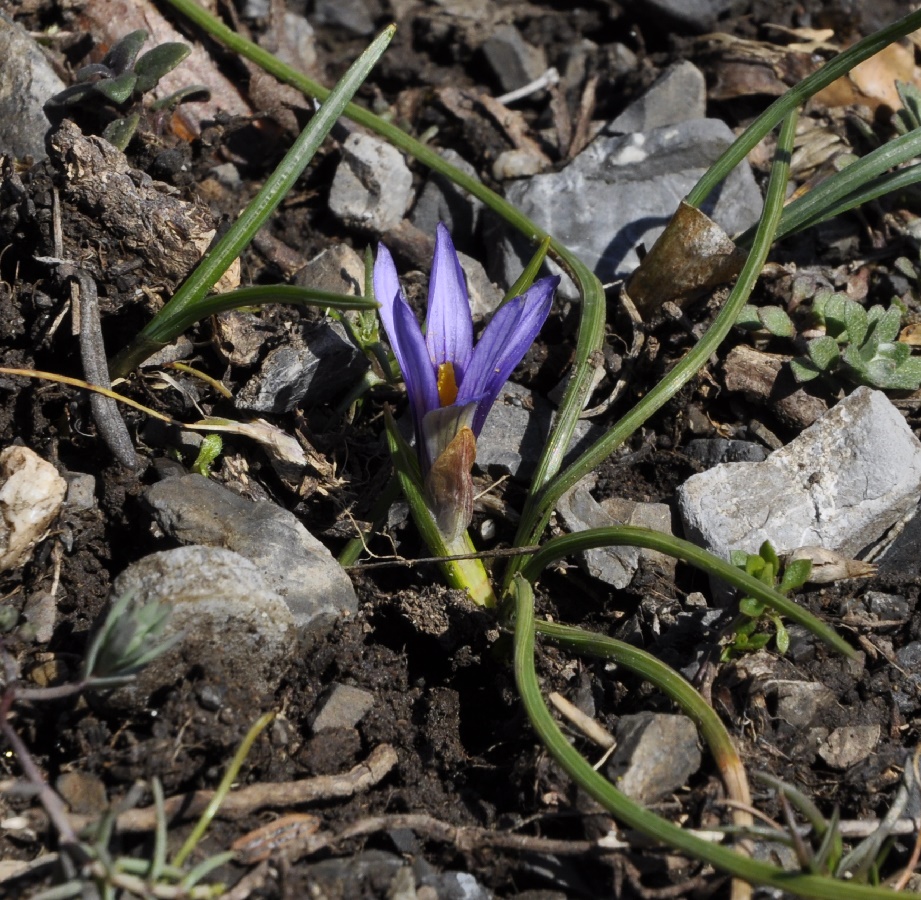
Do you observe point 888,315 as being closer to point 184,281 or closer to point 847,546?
point 847,546

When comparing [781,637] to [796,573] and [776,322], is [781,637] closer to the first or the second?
[796,573]

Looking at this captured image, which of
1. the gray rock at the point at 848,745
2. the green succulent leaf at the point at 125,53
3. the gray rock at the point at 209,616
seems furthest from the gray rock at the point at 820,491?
the green succulent leaf at the point at 125,53

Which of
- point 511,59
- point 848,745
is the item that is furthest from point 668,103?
point 848,745

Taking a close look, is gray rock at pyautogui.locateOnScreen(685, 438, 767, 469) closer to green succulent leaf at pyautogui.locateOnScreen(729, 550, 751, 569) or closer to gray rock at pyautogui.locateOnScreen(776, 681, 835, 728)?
green succulent leaf at pyautogui.locateOnScreen(729, 550, 751, 569)

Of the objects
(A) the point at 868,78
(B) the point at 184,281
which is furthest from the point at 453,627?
(A) the point at 868,78

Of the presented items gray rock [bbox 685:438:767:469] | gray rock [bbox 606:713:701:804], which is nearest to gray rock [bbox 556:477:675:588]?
gray rock [bbox 685:438:767:469]
